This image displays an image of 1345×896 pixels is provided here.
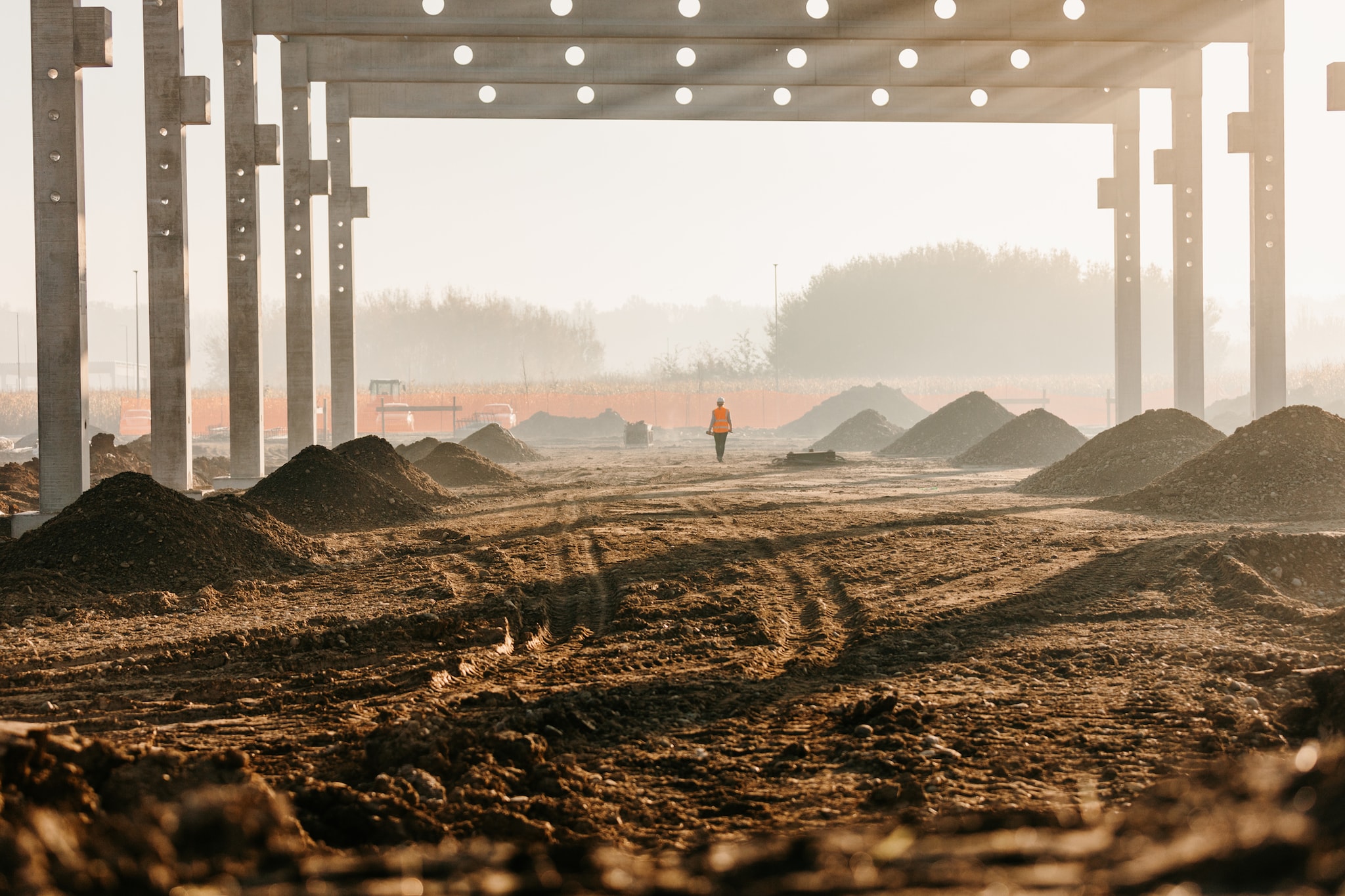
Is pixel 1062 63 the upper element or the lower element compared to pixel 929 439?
upper

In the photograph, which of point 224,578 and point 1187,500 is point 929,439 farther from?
point 224,578

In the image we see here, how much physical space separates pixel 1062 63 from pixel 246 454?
60.6 feet

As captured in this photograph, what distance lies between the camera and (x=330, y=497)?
1589 centimetres

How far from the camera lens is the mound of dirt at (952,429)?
33.5 meters

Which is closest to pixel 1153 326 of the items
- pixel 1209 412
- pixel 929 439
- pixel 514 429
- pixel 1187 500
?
pixel 1209 412

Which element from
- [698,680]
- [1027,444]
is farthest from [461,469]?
[698,680]

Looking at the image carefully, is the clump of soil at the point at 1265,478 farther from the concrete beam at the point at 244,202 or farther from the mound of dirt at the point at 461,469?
the concrete beam at the point at 244,202

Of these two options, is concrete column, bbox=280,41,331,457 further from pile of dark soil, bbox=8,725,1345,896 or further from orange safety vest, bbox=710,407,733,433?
pile of dark soil, bbox=8,725,1345,896

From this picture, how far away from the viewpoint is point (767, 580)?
10.5 meters

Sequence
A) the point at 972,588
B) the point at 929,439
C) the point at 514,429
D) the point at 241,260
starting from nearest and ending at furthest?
the point at 972,588
the point at 241,260
the point at 929,439
the point at 514,429

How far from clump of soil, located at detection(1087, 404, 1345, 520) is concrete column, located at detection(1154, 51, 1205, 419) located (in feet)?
27.4

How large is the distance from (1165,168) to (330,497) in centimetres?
1919

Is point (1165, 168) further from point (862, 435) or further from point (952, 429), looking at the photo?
point (862, 435)

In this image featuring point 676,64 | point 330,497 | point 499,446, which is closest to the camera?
point 330,497
